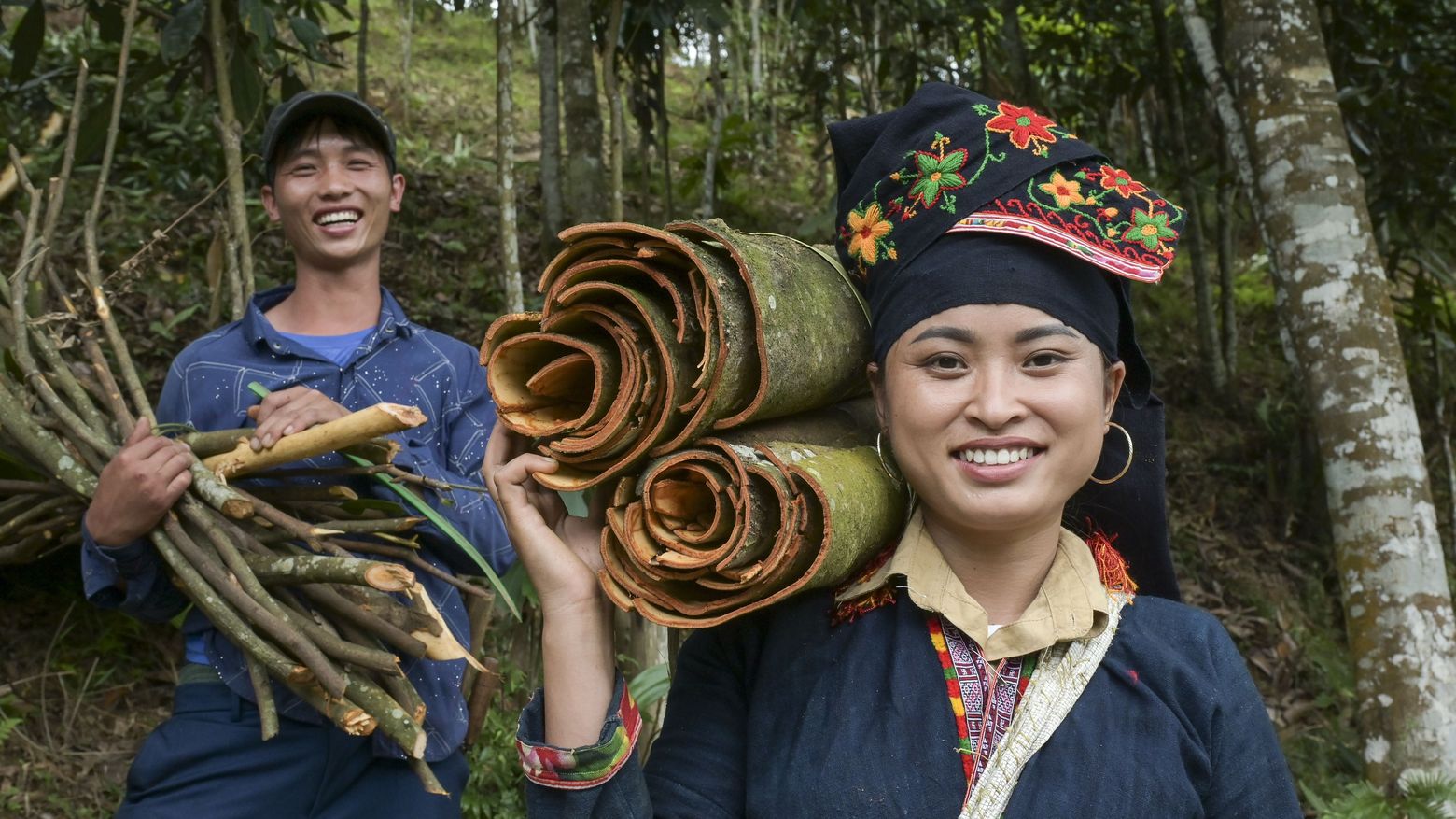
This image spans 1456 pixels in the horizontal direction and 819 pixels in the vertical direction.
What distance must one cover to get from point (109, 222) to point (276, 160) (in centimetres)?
377

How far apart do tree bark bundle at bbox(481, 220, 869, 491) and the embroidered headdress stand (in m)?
0.13

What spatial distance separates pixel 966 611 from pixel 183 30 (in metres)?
3.14

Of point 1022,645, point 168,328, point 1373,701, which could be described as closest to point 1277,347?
point 1373,701

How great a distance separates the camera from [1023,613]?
171cm

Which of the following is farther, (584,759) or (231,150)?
(231,150)

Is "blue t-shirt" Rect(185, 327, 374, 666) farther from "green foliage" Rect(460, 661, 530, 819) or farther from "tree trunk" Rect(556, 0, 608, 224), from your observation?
"tree trunk" Rect(556, 0, 608, 224)

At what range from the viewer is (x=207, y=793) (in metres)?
2.46

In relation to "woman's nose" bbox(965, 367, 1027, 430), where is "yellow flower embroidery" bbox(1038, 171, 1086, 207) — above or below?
above

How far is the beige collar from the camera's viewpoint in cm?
166

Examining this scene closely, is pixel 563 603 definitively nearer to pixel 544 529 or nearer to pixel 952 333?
pixel 544 529

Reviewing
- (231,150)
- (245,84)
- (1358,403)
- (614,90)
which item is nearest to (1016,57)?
(614,90)

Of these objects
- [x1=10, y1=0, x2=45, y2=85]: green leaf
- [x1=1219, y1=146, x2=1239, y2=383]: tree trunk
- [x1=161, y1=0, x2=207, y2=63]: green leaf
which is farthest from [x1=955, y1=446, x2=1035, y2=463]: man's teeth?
[x1=1219, y1=146, x2=1239, y2=383]: tree trunk

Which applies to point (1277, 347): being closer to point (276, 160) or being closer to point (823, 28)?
point (823, 28)

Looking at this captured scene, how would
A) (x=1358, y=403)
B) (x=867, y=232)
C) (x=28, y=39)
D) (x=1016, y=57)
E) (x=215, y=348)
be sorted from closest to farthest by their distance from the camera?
(x=867, y=232) < (x=215, y=348) < (x=1358, y=403) < (x=28, y=39) < (x=1016, y=57)
